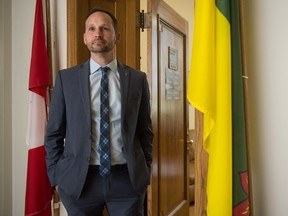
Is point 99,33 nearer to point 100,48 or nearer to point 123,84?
point 100,48

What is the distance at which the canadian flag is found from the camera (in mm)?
1849

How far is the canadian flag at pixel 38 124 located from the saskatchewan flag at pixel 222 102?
108 centimetres

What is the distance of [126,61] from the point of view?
2244 millimetres

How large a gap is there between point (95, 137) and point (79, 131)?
0.08 metres

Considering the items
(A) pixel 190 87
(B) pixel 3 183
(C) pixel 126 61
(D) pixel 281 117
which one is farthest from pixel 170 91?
(B) pixel 3 183

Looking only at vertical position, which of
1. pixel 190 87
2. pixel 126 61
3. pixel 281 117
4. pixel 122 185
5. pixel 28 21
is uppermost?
pixel 28 21

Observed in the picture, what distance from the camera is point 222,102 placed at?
Answer: 1288 millimetres

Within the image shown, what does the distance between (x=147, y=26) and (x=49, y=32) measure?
2.35ft

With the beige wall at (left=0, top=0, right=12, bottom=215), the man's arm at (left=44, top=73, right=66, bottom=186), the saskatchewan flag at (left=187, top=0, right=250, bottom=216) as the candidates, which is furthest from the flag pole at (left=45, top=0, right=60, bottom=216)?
the saskatchewan flag at (left=187, top=0, right=250, bottom=216)

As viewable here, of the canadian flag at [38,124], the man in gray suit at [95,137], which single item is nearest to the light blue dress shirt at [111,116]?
the man in gray suit at [95,137]

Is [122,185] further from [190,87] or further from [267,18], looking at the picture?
[267,18]

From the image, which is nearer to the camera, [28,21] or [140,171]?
[140,171]

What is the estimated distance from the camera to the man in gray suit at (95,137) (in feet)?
4.13

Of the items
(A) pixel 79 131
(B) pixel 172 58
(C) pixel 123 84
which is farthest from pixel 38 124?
(B) pixel 172 58
